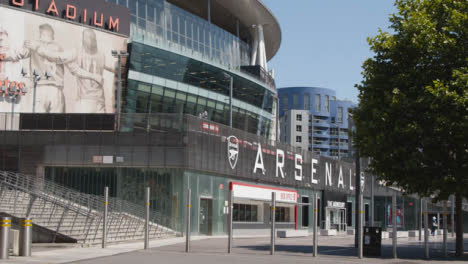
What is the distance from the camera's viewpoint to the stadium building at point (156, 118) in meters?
39.0

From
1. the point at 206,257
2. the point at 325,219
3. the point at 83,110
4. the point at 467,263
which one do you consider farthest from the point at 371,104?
the point at 325,219

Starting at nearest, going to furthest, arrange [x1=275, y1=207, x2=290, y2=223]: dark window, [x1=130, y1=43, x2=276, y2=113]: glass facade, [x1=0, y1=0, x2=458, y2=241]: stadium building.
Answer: [x1=0, y1=0, x2=458, y2=241]: stadium building → [x1=130, y1=43, x2=276, y2=113]: glass facade → [x1=275, y1=207, x2=290, y2=223]: dark window

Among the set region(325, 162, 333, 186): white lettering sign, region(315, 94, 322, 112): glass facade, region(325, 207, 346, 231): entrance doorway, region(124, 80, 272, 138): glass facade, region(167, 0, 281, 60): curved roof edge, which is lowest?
region(325, 207, 346, 231): entrance doorway

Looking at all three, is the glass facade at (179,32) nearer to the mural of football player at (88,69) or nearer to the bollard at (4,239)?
the mural of football player at (88,69)

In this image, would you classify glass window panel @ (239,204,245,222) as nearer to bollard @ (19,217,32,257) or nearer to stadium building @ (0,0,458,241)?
stadium building @ (0,0,458,241)

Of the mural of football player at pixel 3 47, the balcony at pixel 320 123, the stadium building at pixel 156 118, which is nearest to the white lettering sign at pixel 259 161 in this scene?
the stadium building at pixel 156 118

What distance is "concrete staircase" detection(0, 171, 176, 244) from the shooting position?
27.2 meters

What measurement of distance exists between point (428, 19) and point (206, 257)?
12880 mm

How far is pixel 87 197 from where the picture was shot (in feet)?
110

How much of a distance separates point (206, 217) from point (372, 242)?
59.9 feet

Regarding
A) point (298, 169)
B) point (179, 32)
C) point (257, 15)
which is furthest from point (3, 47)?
point (257, 15)

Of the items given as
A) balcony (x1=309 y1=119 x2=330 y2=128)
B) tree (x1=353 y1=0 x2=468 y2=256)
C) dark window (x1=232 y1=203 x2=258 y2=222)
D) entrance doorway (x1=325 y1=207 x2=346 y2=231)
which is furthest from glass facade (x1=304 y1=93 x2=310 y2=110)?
tree (x1=353 y1=0 x2=468 y2=256)

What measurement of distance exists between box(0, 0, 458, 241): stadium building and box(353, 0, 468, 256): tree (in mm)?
5214

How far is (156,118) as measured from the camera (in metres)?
39.2
